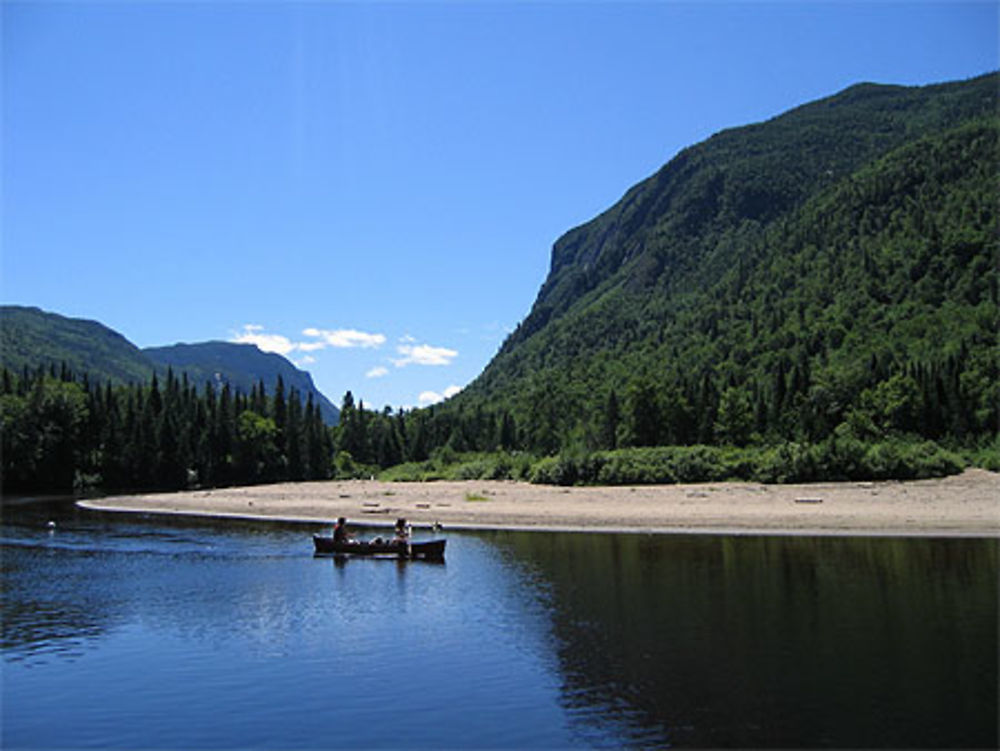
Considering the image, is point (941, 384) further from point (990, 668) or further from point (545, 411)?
point (990, 668)

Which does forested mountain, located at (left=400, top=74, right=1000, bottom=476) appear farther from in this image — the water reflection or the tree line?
the water reflection

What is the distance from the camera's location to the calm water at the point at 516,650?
19078 millimetres

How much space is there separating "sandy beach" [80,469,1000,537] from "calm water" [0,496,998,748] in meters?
7.34

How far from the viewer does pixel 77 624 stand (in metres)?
30.4

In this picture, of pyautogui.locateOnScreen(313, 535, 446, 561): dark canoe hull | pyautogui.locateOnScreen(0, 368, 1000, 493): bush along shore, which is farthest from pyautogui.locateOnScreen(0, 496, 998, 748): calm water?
pyautogui.locateOnScreen(0, 368, 1000, 493): bush along shore

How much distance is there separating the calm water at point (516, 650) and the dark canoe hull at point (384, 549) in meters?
1.47

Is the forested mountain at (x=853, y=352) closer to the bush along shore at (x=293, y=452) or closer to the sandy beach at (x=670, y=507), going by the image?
the bush along shore at (x=293, y=452)

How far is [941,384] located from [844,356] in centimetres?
4554

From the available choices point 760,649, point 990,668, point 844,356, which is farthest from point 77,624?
point 844,356

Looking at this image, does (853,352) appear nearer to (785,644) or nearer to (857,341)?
(857,341)

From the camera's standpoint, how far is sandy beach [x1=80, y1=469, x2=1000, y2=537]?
172 feet

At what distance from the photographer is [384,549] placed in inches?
1844

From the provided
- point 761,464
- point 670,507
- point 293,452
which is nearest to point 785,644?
point 670,507

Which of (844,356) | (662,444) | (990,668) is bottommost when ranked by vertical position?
(990,668)
